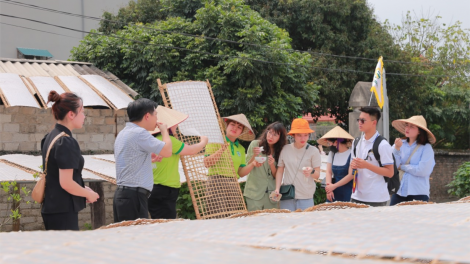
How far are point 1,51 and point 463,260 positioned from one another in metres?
22.8

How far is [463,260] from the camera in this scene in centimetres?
103

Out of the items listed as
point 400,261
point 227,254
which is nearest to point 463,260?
point 400,261

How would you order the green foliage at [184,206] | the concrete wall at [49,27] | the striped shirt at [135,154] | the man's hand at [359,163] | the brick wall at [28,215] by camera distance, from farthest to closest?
the concrete wall at [49,27] → the brick wall at [28,215] → the green foliage at [184,206] → the man's hand at [359,163] → the striped shirt at [135,154]

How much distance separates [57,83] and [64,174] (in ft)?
28.6

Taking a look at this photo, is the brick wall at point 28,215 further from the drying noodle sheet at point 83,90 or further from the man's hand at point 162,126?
the man's hand at point 162,126

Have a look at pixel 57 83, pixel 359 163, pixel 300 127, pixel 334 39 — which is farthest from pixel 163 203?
pixel 334 39

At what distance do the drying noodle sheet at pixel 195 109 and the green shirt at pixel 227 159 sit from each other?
166mm

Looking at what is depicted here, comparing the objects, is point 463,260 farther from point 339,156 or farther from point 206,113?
point 339,156

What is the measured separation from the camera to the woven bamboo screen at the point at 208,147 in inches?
181

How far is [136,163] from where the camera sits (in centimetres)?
361

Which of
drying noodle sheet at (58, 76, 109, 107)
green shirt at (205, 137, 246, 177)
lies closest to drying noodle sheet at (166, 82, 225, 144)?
green shirt at (205, 137, 246, 177)

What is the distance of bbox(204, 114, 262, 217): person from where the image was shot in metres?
4.63

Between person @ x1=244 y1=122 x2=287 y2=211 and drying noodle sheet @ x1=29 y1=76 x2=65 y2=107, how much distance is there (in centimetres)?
682

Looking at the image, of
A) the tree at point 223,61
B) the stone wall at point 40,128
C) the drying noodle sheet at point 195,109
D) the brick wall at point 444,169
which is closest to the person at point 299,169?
the drying noodle sheet at point 195,109
